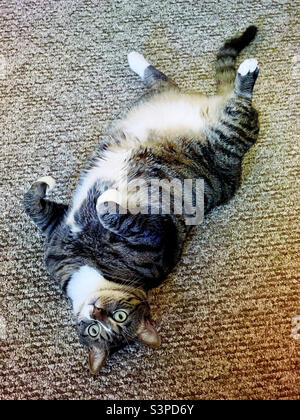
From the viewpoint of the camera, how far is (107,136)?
4.32 ft

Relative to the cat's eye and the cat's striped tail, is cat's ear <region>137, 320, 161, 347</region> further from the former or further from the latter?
the cat's striped tail

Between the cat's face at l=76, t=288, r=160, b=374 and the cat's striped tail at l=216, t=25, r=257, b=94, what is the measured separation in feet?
2.56

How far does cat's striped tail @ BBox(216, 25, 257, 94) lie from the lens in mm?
1379

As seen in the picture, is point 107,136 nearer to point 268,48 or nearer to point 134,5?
point 134,5

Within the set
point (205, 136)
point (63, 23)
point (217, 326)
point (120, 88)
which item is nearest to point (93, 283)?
point (217, 326)

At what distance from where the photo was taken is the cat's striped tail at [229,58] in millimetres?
1379

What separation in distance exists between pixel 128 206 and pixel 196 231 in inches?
12.2

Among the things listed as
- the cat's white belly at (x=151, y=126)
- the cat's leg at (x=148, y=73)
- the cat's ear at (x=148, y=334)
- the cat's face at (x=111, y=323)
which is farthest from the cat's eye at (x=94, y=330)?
the cat's leg at (x=148, y=73)

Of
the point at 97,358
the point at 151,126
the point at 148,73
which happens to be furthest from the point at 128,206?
the point at 148,73

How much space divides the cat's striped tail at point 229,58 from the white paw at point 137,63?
10.5 inches

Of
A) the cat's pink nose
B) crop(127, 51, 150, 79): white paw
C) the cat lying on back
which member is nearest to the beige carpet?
crop(127, 51, 150, 79): white paw

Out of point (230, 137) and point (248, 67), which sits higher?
point (248, 67)

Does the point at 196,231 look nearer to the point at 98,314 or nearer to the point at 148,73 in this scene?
the point at 98,314

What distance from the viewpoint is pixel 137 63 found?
1441mm
